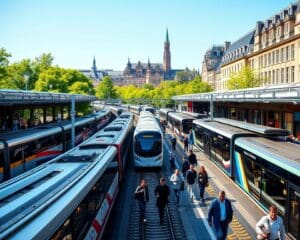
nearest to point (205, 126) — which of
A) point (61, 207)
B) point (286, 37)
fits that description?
point (61, 207)

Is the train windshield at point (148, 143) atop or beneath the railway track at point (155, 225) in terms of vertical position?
atop

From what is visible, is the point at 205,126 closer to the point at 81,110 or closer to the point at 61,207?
the point at 61,207

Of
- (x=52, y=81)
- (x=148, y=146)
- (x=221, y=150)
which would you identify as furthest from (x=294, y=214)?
(x=52, y=81)

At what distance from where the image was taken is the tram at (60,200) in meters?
6.61

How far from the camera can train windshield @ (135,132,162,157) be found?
80.5 ft

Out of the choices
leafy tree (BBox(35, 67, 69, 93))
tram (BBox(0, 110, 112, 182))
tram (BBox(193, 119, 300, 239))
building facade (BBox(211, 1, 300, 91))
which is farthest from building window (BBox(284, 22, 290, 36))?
tram (BBox(0, 110, 112, 182))

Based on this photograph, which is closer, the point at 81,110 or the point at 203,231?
the point at 203,231

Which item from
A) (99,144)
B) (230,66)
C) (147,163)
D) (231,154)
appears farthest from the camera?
(230,66)

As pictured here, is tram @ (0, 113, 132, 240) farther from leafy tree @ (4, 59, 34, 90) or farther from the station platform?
leafy tree @ (4, 59, 34, 90)

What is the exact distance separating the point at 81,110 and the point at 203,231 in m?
53.5

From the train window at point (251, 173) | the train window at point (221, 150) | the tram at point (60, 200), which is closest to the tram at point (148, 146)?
the train window at point (221, 150)

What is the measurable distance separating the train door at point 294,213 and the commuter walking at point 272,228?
1436 millimetres

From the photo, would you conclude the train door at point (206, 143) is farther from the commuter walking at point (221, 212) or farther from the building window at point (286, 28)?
the building window at point (286, 28)

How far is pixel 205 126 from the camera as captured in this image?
28.2 metres
